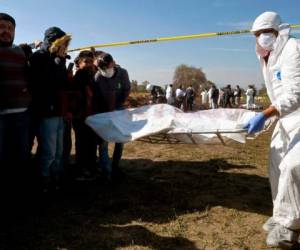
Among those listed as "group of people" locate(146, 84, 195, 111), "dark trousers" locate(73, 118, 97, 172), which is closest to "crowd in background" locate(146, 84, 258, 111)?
"group of people" locate(146, 84, 195, 111)

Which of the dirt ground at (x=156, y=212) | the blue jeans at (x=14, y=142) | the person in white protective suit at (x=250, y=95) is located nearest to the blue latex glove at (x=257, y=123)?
the dirt ground at (x=156, y=212)

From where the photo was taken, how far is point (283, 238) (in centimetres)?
A: 316

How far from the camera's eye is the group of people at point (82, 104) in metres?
3.14

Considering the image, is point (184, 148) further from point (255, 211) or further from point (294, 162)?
point (294, 162)

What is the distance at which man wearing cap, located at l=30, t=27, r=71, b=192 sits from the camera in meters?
4.14

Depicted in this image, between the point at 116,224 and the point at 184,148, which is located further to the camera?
the point at 184,148

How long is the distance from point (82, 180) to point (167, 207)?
1.35 meters

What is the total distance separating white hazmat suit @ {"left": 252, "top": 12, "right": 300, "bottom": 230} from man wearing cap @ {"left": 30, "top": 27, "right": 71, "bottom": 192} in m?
2.09

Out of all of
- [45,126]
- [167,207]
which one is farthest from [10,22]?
[167,207]

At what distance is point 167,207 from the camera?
13.9 ft

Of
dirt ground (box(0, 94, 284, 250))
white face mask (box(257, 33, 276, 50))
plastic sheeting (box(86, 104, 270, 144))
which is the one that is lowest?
dirt ground (box(0, 94, 284, 250))

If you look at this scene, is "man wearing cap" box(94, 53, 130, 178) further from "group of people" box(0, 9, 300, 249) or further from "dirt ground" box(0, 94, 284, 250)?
"dirt ground" box(0, 94, 284, 250)

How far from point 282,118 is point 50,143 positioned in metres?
2.41

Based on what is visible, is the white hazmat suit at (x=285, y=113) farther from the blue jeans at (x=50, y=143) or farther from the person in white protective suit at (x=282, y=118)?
the blue jeans at (x=50, y=143)
